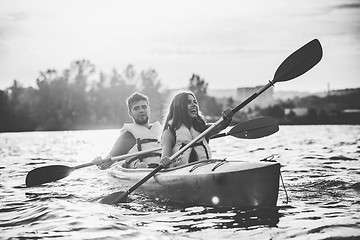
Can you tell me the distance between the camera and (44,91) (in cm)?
5700

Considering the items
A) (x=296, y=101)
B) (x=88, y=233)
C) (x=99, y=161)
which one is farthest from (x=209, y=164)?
(x=296, y=101)

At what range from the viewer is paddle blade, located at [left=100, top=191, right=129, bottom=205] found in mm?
6227

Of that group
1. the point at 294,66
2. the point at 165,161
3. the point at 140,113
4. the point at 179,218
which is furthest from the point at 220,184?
the point at 140,113

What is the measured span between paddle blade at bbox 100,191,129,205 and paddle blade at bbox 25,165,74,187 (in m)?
1.53

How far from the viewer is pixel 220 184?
5.27m

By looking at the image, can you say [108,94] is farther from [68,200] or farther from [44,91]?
[68,200]

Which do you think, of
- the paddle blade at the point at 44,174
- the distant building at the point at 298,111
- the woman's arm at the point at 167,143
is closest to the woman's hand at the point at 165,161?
the woman's arm at the point at 167,143

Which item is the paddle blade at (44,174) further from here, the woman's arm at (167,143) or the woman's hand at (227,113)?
the woman's hand at (227,113)

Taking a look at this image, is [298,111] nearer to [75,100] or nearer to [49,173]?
[75,100]

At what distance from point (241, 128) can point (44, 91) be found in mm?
53484

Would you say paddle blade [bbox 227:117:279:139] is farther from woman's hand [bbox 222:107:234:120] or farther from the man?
the man

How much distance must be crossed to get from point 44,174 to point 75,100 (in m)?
52.5

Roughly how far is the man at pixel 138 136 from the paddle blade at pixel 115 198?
130 cm

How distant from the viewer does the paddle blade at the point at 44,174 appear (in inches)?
288
